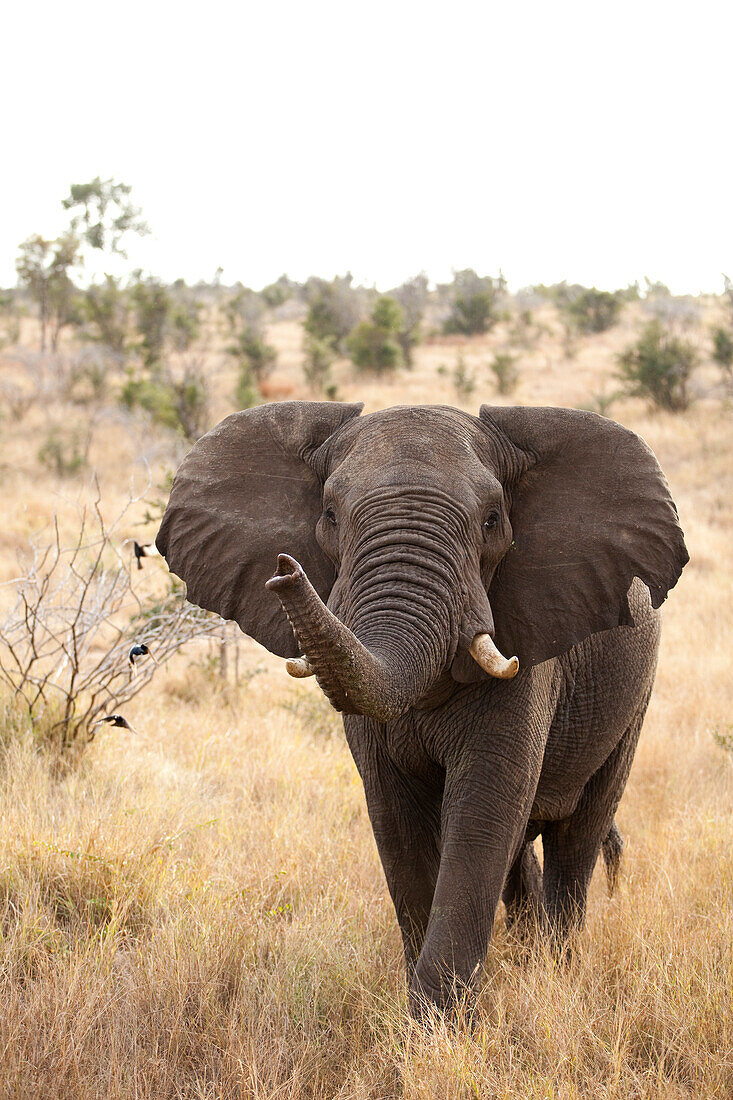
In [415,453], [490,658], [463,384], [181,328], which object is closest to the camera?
[490,658]

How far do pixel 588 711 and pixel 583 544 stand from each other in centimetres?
84

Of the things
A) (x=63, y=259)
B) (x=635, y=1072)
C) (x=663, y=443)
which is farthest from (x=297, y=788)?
(x=63, y=259)

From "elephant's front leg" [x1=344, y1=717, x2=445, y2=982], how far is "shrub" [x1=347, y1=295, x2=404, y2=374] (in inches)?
934

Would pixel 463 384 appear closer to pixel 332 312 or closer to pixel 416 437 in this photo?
pixel 332 312

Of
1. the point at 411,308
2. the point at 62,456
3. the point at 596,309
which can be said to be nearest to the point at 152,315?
the point at 62,456

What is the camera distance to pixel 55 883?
4195mm

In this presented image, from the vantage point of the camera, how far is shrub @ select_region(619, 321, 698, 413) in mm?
21031

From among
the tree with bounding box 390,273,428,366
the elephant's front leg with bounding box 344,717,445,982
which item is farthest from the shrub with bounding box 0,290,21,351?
the elephant's front leg with bounding box 344,717,445,982

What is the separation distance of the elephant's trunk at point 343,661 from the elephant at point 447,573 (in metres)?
0.03

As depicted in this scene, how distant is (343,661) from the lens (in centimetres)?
238

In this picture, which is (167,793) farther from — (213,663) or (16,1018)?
(213,663)

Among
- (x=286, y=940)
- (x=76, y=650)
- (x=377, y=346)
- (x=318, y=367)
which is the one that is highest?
(x=377, y=346)

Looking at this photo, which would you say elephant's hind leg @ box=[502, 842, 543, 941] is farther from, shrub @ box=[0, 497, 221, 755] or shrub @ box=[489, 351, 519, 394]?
shrub @ box=[489, 351, 519, 394]

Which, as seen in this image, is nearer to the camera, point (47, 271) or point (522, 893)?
point (522, 893)
